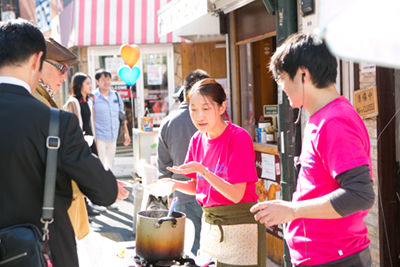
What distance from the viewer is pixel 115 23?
10.9 m

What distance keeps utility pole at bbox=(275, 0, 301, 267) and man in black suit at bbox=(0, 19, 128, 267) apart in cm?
177

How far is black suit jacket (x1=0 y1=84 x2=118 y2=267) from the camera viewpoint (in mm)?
1581

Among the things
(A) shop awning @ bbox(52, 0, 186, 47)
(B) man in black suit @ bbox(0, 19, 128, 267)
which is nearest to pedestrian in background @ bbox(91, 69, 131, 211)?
(A) shop awning @ bbox(52, 0, 186, 47)

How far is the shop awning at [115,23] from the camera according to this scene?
35.0 ft

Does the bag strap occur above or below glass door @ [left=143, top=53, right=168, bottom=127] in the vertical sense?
below

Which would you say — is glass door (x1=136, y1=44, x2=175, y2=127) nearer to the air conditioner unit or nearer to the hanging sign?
the air conditioner unit

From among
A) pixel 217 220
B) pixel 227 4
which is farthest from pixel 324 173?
pixel 227 4

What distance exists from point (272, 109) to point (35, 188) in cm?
442

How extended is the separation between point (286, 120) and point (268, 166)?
5.32 feet

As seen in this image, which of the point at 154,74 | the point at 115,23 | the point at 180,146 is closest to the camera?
the point at 180,146

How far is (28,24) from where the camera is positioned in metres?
1.74

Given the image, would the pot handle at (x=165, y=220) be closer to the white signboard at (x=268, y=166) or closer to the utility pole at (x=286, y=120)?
the utility pole at (x=286, y=120)

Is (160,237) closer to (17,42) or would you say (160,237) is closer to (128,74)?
(17,42)

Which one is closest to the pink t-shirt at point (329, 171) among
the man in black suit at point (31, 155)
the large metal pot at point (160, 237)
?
the large metal pot at point (160, 237)
